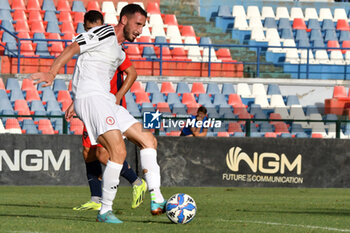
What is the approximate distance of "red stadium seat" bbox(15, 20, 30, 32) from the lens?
68.5 feet

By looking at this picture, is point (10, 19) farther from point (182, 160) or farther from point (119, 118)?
point (119, 118)

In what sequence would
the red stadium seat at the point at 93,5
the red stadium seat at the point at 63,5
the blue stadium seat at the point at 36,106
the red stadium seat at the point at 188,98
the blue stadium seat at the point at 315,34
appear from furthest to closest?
the blue stadium seat at the point at 315,34 < the red stadium seat at the point at 93,5 < the red stadium seat at the point at 63,5 < the red stadium seat at the point at 188,98 < the blue stadium seat at the point at 36,106

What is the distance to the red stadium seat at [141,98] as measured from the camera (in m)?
18.8

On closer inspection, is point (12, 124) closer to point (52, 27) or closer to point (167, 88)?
point (167, 88)

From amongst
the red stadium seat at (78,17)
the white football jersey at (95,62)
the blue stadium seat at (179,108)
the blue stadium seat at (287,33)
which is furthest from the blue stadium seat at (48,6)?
the white football jersey at (95,62)

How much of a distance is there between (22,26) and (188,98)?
5303mm

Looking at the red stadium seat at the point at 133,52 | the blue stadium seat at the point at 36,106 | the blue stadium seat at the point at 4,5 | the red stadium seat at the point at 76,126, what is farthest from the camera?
the blue stadium seat at the point at 4,5

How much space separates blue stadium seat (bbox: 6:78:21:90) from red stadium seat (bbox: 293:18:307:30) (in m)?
9.94

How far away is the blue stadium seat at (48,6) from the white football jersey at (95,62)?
1626cm

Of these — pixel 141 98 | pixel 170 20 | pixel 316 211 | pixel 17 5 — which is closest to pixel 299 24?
pixel 170 20

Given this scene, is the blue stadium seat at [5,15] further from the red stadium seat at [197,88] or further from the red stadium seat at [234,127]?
the red stadium seat at [234,127]

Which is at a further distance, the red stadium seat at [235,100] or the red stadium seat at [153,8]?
the red stadium seat at [153,8]

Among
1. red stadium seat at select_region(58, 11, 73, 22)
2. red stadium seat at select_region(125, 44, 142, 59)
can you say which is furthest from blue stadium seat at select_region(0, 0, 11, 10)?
red stadium seat at select_region(125, 44, 142, 59)

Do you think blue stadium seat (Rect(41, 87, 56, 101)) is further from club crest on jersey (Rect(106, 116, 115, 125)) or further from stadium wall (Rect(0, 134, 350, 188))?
club crest on jersey (Rect(106, 116, 115, 125))
